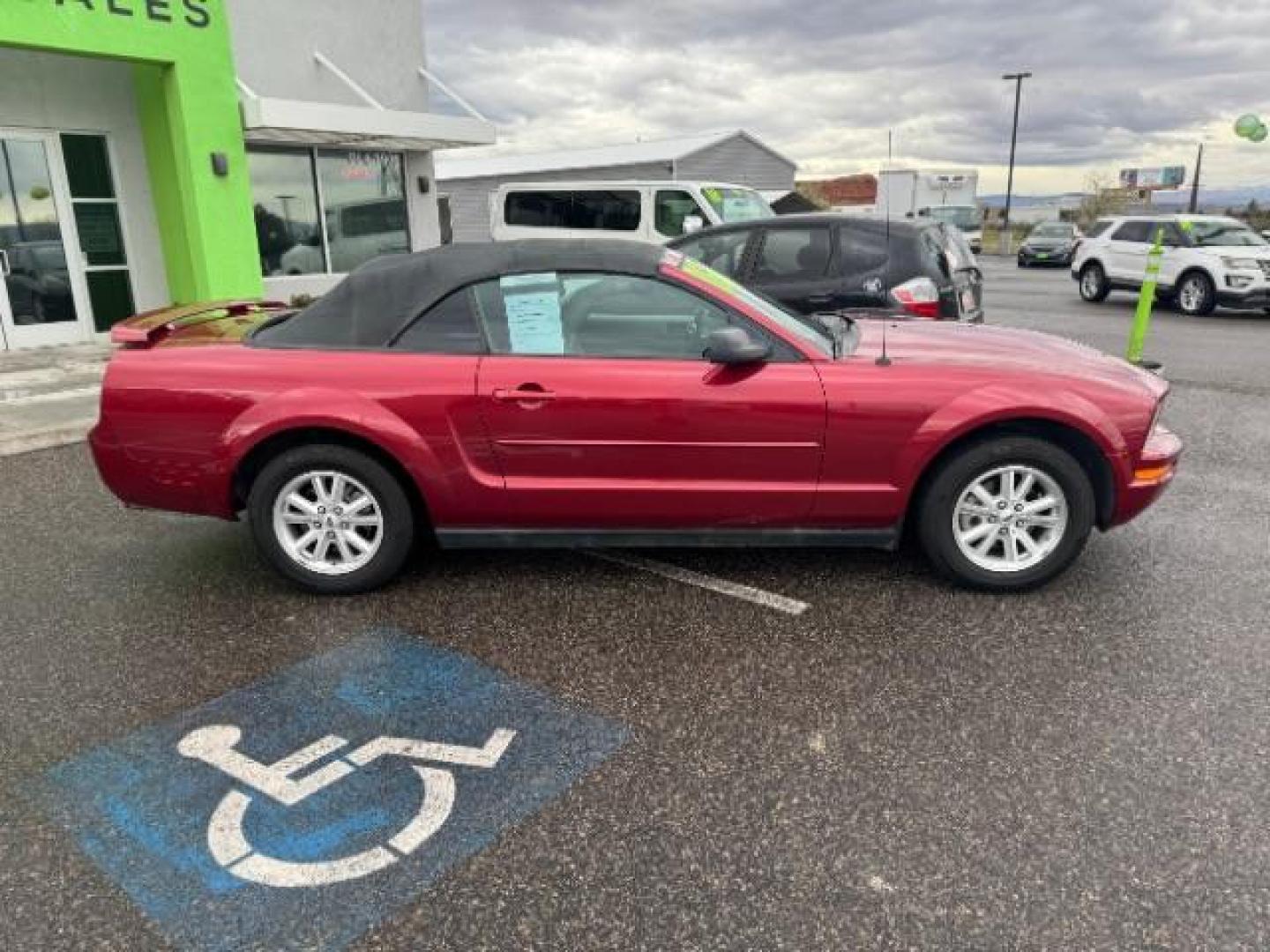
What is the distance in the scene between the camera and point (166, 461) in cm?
390

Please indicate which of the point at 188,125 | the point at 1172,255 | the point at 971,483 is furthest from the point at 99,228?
A: the point at 1172,255

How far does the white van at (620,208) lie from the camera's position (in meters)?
13.3

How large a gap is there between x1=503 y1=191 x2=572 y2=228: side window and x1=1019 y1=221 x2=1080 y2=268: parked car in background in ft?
62.8

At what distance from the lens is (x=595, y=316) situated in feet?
12.7

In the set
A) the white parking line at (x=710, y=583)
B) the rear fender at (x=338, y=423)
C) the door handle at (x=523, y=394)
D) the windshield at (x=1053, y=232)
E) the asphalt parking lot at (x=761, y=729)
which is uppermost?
the windshield at (x=1053, y=232)

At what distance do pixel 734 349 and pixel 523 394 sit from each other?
88 cm

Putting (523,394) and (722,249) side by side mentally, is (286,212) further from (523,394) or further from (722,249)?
(523,394)

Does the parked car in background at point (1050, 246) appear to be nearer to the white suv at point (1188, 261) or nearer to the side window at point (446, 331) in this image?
the white suv at point (1188, 261)

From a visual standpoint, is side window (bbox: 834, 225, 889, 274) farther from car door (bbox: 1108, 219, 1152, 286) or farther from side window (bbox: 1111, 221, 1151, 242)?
side window (bbox: 1111, 221, 1151, 242)

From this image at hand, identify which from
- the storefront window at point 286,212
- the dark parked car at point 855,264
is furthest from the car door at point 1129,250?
the storefront window at point 286,212

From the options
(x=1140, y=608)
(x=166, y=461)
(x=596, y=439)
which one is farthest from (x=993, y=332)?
(x=166, y=461)

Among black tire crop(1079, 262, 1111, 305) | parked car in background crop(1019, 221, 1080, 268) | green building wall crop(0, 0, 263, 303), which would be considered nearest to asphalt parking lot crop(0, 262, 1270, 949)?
green building wall crop(0, 0, 263, 303)

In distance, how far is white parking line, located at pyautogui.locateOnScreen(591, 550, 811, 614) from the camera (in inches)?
150

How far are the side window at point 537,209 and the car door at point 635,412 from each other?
37.3 feet
